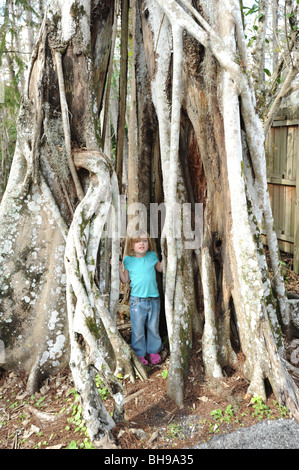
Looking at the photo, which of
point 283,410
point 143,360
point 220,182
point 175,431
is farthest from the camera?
point 143,360

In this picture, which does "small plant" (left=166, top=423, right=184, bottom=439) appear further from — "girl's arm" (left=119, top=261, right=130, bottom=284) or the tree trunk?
"girl's arm" (left=119, top=261, right=130, bottom=284)

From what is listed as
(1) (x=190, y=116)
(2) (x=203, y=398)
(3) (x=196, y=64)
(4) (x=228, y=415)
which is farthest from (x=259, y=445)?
(3) (x=196, y=64)

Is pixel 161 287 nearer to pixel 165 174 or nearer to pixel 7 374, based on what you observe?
pixel 165 174

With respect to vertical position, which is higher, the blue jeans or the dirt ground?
the blue jeans

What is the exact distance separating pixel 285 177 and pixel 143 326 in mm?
3749

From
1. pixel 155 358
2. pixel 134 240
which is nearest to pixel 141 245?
pixel 134 240

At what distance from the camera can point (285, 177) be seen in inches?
250

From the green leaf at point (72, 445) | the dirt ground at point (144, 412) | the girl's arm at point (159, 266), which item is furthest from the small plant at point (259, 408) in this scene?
the girl's arm at point (159, 266)

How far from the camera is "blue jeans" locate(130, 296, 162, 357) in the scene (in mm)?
3736

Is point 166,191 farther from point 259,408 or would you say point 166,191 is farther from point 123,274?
point 259,408

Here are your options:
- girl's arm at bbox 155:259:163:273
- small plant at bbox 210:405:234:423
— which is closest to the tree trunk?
small plant at bbox 210:405:234:423

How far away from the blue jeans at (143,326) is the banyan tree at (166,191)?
283 millimetres

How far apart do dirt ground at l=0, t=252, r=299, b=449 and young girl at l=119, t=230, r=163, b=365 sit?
0.28 metres

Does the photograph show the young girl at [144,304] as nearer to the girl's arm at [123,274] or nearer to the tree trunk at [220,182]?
the girl's arm at [123,274]
